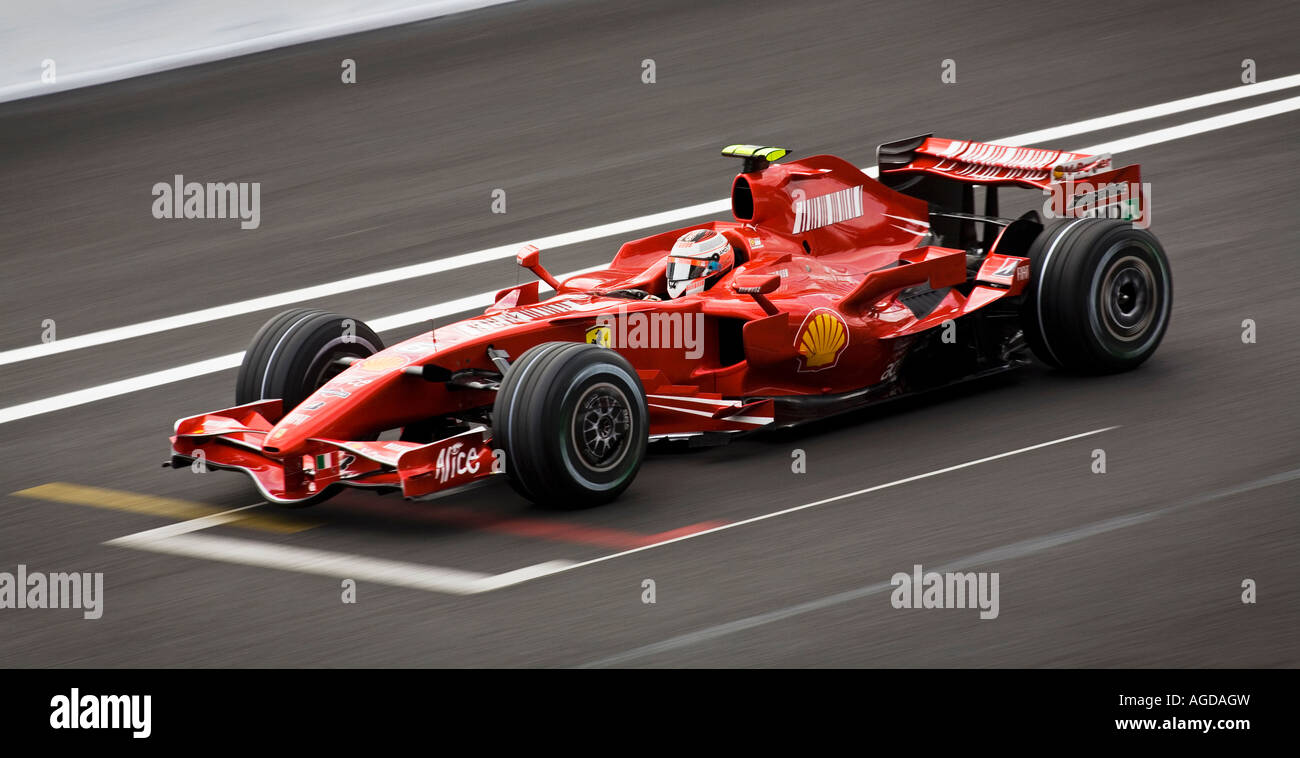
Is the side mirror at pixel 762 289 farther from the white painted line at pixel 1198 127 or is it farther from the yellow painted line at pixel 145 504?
the white painted line at pixel 1198 127

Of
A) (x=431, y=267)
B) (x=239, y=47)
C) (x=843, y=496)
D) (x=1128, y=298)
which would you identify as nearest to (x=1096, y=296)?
(x=1128, y=298)

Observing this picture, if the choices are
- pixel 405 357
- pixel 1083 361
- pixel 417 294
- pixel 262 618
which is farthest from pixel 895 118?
pixel 262 618

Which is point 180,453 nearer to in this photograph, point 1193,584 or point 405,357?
point 405,357

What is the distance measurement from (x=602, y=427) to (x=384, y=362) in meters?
1.15

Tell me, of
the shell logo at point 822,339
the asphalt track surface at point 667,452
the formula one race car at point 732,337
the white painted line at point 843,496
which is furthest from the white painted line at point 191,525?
the shell logo at point 822,339

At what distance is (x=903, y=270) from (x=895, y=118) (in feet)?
22.0

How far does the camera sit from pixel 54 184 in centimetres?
1577

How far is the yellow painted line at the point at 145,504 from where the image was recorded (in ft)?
28.4

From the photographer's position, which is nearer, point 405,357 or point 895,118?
point 405,357

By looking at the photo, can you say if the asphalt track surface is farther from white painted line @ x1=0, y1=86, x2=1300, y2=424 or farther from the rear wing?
the rear wing

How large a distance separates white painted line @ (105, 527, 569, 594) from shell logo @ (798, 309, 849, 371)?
201 cm

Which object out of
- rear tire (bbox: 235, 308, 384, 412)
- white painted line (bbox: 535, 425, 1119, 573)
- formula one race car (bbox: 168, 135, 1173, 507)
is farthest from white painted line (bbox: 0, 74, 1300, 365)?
white painted line (bbox: 535, 425, 1119, 573)

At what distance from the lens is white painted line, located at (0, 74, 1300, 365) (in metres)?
12.5

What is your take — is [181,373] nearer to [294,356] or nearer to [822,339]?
[294,356]
